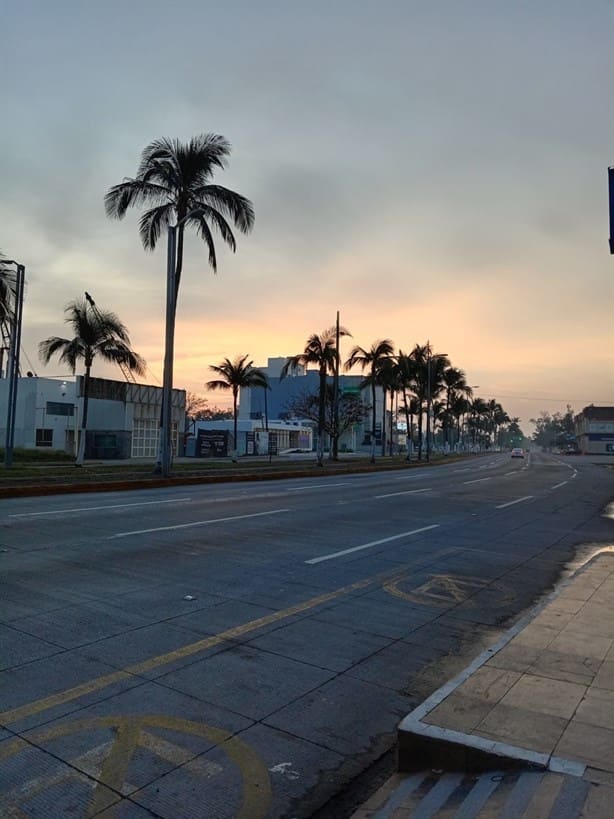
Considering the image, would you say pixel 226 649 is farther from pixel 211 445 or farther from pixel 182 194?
pixel 211 445

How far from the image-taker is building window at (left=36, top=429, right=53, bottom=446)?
4906 centimetres

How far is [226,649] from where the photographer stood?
5.31 m

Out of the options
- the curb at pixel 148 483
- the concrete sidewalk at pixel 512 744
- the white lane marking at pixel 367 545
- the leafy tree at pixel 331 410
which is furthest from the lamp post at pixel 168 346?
the leafy tree at pixel 331 410

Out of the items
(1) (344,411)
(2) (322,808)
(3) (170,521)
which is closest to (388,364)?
(1) (344,411)

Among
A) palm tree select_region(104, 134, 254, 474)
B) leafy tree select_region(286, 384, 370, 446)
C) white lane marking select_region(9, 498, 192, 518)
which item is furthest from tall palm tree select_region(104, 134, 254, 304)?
leafy tree select_region(286, 384, 370, 446)

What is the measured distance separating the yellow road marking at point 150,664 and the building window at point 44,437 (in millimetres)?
46425

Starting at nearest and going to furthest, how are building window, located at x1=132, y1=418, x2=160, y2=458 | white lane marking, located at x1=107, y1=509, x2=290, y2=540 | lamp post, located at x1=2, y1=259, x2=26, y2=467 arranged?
1. white lane marking, located at x1=107, y1=509, x2=290, y2=540
2. lamp post, located at x1=2, y1=259, x2=26, y2=467
3. building window, located at x1=132, y1=418, x2=160, y2=458

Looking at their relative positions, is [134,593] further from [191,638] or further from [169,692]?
[169,692]

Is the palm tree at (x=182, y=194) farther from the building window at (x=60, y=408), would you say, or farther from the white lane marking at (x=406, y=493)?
the building window at (x=60, y=408)

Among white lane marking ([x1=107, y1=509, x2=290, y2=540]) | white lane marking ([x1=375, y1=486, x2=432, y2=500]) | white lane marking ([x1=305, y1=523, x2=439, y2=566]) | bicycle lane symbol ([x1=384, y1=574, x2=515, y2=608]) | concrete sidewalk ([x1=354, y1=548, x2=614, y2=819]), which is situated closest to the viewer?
concrete sidewalk ([x1=354, y1=548, x2=614, y2=819])

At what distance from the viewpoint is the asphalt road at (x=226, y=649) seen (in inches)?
134

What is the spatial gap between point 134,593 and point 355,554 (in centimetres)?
375

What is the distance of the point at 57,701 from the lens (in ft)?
13.7

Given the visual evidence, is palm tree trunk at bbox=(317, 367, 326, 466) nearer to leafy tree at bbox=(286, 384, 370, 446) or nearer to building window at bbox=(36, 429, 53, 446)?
leafy tree at bbox=(286, 384, 370, 446)
